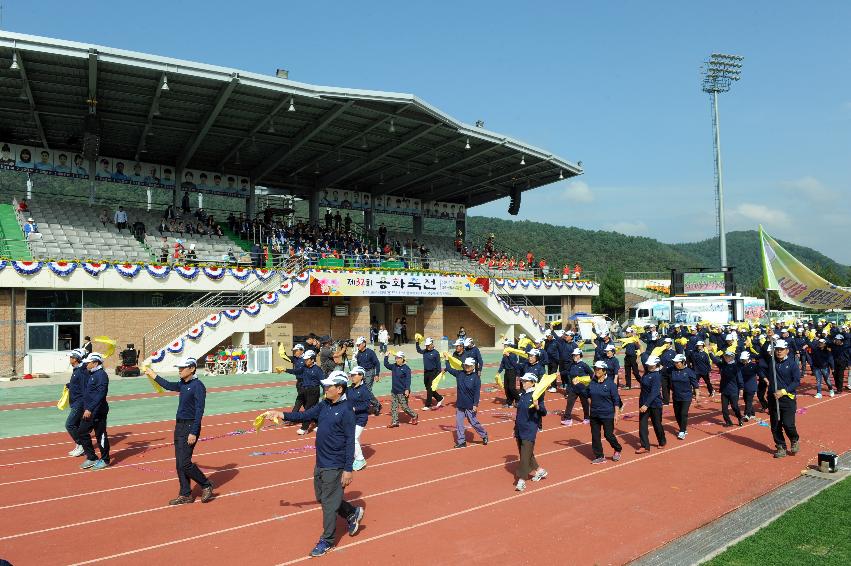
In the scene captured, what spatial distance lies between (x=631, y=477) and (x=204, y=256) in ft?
81.0

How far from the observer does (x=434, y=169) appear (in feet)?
131

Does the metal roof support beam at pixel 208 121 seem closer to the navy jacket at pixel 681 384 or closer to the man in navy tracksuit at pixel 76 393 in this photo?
the man in navy tracksuit at pixel 76 393

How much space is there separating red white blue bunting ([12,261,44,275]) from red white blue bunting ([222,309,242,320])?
6.75m

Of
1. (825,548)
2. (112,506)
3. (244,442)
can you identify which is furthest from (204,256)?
(825,548)

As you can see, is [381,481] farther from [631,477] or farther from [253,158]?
[253,158]

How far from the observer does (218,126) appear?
102ft

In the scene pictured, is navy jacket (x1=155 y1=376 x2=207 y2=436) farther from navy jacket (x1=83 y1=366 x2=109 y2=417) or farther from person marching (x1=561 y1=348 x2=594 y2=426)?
person marching (x1=561 y1=348 x2=594 y2=426)

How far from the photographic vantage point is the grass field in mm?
6527

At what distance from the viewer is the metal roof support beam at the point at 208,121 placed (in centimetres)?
2587

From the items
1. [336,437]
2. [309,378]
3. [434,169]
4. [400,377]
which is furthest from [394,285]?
[336,437]

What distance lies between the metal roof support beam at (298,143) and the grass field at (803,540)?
79.9 ft

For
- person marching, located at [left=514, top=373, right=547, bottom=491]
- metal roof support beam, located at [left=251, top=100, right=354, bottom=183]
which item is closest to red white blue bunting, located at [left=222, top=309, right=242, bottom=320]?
metal roof support beam, located at [left=251, top=100, right=354, bottom=183]

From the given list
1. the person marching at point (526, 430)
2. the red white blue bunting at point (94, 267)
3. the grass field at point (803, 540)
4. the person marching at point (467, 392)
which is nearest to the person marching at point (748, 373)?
the grass field at point (803, 540)

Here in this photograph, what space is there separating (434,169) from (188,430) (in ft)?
108
